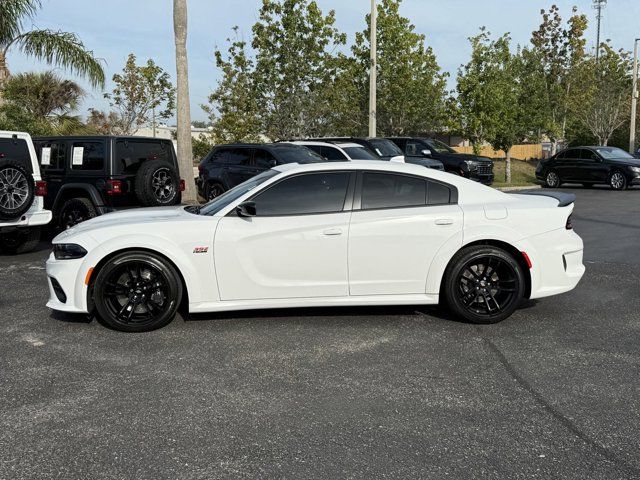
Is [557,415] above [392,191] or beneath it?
beneath

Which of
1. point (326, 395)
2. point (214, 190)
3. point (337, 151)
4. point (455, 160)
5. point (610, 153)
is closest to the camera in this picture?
point (326, 395)

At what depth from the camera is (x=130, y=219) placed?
Result: 5902 mm

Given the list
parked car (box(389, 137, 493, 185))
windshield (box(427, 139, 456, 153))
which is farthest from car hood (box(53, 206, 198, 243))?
windshield (box(427, 139, 456, 153))

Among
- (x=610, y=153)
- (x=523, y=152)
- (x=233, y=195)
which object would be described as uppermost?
(x=523, y=152)

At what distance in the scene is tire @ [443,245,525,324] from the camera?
18.7 feet

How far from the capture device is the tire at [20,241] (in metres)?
9.85

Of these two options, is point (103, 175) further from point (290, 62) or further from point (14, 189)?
point (290, 62)

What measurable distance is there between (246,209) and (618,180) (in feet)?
66.2

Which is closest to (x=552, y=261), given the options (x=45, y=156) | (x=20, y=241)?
(x=20, y=241)

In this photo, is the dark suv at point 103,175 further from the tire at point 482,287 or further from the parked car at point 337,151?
the tire at point 482,287

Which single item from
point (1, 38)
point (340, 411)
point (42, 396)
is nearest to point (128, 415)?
point (42, 396)

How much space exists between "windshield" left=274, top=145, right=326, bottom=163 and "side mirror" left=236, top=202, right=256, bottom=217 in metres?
7.81

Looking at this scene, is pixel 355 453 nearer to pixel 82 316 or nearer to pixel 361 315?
pixel 361 315

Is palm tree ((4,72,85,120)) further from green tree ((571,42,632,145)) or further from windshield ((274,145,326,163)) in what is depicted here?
green tree ((571,42,632,145))
